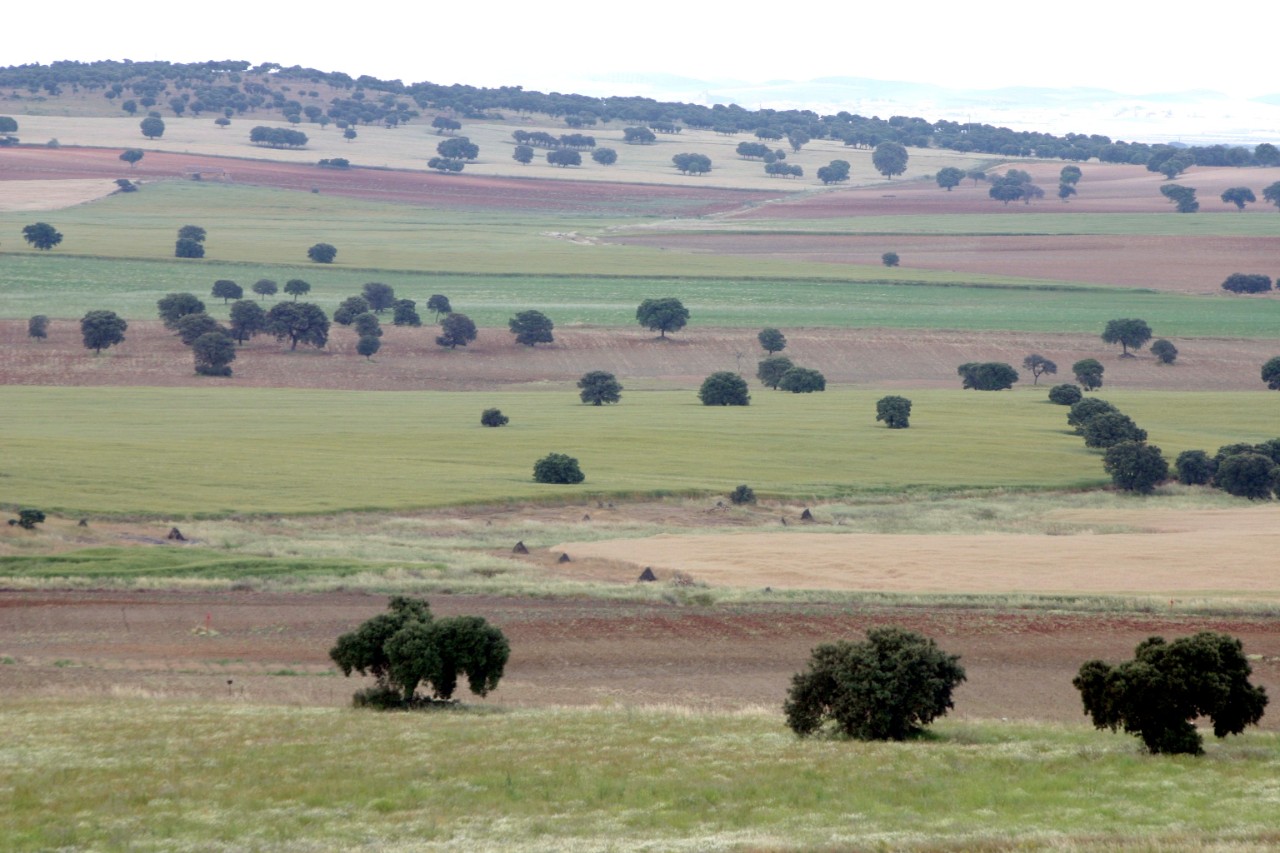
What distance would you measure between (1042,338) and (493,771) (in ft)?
325

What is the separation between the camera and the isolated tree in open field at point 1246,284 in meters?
138

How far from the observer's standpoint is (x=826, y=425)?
81.5 metres

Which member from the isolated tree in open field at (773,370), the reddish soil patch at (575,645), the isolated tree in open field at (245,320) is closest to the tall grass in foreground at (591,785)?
the reddish soil patch at (575,645)

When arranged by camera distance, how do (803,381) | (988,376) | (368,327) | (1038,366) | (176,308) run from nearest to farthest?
(803,381) < (988,376) < (1038,366) < (368,327) < (176,308)

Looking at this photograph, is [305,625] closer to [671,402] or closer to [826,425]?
[826,425]

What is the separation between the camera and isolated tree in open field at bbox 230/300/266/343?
108875 millimetres

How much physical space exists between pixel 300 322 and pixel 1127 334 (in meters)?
61.8

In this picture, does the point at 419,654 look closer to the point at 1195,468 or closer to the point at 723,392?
the point at 1195,468

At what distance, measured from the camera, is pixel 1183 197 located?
18750 centimetres

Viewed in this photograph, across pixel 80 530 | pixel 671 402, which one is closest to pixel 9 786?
pixel 80 530

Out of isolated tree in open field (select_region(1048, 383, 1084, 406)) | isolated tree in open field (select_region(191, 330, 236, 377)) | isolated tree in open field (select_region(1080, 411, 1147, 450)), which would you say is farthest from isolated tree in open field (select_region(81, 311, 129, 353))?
isolated tree in open field (select_region(1080, 411, 1147, 450))

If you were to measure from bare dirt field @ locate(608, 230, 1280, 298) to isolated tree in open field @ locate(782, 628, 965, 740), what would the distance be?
399 feet

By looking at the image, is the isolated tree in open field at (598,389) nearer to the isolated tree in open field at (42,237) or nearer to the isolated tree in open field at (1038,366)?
the isolated tree in open field at (1038,366)

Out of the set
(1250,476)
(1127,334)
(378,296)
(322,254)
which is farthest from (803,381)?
(322,254)
